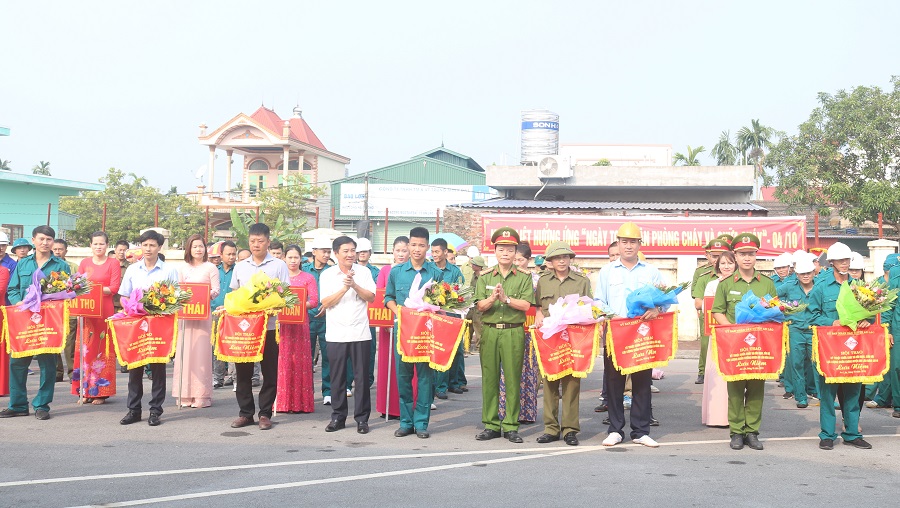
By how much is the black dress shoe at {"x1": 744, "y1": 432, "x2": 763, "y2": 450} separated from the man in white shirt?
3.51 meters

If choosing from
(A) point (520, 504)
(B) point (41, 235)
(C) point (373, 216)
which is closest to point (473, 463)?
(A) point (520, 504)

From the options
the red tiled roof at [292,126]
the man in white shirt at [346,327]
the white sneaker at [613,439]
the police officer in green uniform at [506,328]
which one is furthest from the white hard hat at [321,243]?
the red tiled roof at [292,126]

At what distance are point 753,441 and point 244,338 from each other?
4814 millimetres

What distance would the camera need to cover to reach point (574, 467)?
7375 millimetres

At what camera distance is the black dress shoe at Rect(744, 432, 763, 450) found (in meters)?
8.23

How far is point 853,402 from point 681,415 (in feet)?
7.43

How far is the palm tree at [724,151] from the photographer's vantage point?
7069 cm

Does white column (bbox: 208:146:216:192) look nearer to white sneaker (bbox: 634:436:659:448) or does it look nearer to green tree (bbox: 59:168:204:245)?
green tree (bbox: 59:168:204:245)

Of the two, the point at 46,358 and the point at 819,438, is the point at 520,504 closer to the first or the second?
the point at 819,438

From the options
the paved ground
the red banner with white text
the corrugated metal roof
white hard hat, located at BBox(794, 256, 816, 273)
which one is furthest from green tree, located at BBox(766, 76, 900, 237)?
the paved ground

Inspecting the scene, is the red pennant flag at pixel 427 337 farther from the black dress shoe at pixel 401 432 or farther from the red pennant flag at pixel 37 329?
the red pennant flag at pixel 37 329

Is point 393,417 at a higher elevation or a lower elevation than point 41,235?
lower

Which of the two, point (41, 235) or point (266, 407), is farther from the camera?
point (41, 235)

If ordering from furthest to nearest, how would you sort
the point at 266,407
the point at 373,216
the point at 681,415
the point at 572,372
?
1. the point at 373,216
2. the point at 681,415
3. the point at 266,407
4. the point at 572,372
